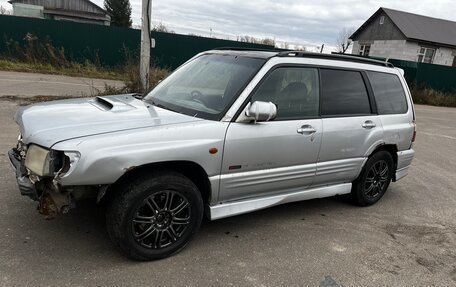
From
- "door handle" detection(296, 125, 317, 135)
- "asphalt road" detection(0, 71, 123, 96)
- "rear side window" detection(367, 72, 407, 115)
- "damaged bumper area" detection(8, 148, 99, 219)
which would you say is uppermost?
"rear side window" detection(367, 72, 407, 115)

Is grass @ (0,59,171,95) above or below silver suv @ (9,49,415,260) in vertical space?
below

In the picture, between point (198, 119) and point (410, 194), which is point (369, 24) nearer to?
point (410, 194)

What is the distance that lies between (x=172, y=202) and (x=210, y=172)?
42 cm

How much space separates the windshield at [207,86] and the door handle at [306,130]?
2.41ft

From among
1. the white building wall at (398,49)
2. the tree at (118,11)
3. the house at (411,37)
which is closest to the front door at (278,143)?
the house at (411,37)

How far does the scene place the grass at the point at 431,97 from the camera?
70.2 feet

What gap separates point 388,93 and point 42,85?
37.5 feet

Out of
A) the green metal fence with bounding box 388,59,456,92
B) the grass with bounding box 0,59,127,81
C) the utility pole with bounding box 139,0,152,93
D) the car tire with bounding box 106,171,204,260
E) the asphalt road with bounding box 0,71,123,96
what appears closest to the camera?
the car tire with bounding box 106,171,204,260

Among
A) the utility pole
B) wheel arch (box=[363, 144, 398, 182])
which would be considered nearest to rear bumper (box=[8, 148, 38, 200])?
wheel arch (box=[363, 144, 398, 182])

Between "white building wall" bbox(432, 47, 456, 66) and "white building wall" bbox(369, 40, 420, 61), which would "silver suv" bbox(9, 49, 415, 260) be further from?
"white building wall" bbox(432, 47, 456, 66)

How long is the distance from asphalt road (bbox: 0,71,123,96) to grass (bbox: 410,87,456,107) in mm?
15707

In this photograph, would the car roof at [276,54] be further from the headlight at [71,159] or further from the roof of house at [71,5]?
the roof of house at [71,5]

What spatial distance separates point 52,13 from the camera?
46562 mm

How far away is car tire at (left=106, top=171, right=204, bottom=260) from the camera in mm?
3186
